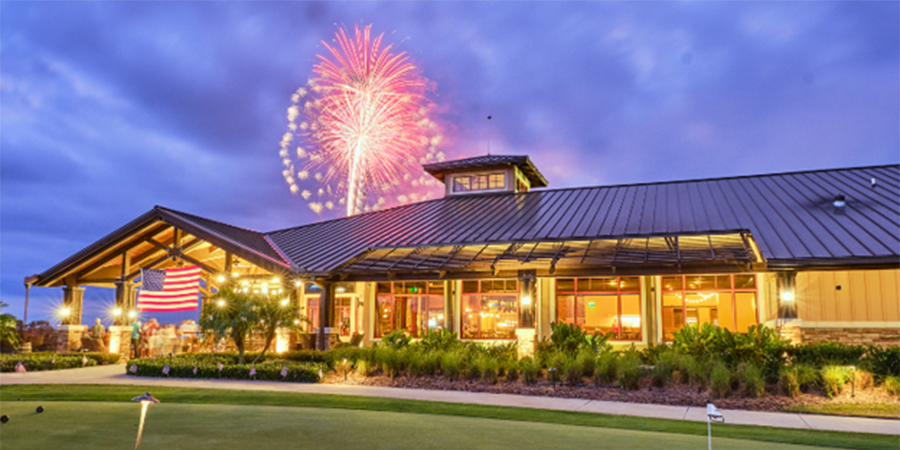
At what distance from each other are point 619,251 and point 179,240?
52.4 ft

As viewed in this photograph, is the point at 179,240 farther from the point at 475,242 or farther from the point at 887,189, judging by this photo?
the point at 887,189

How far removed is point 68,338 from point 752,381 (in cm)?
2280

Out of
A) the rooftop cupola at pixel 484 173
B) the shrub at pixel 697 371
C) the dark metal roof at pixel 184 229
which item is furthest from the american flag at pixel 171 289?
the shrub at pixel 697 371

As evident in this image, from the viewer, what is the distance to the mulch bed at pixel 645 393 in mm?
12641

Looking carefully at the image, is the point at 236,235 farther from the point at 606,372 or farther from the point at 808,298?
the point at 808,298

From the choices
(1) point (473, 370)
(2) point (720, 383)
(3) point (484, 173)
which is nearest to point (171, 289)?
(1) point (473, 370)

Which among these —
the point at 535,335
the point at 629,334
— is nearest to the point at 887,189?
the point at 629,334

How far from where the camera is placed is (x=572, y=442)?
24.3 ft

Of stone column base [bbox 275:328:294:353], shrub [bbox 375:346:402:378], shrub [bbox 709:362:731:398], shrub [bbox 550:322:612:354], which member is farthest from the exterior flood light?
stone column base [bbox 275:328:294:353]

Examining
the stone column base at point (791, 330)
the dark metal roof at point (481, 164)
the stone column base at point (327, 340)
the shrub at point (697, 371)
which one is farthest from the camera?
the dark metal roof at point (481, 164)

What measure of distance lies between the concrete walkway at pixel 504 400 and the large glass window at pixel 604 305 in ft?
31.8

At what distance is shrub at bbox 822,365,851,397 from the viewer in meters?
13.1

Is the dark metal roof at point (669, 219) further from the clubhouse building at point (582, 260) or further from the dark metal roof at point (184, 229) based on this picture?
the dark metal roof at point (184, 229)

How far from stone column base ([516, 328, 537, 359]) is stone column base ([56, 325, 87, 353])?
658 inches
